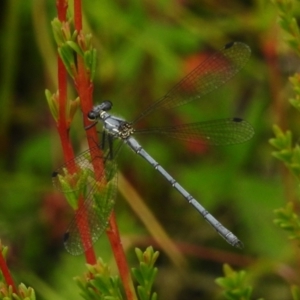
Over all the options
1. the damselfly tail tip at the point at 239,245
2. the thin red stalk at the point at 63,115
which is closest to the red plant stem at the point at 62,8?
the thin red stalk at the point at 63,115

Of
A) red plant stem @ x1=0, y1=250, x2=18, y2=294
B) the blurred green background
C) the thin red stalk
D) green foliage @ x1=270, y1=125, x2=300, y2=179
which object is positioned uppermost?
the thin red stalk

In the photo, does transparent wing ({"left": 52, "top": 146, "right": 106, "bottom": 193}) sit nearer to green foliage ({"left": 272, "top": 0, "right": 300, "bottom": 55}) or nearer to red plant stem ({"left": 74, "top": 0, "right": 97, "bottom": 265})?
red plant stem ({"left": 74, "top": 0, "right": 97, "bottom": 265})

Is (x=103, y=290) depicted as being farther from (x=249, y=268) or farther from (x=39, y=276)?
(x=39, y=276)

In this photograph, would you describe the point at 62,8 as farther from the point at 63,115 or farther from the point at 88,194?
the point at 88,194

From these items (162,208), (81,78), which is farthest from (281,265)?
(81,78)

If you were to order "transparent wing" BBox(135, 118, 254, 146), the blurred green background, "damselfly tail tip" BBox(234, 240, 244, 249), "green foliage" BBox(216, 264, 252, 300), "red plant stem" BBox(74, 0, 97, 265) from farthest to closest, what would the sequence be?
the blurred green background
"transparent wing" BBox(135, 118, 254, 146)
"damselfly tail tip" BBox(234, 240, 244, 249)
"green foliage" BBox(216, 264, 252, 300)
"red plant stem" BBox(74, 0, 97, 265)

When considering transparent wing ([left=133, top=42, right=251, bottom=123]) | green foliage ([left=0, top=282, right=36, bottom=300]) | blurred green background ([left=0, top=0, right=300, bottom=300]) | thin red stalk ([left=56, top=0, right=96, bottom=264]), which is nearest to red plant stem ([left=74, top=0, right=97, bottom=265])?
thin red stalk ([left=56, top=0, right=96, bottom=264])

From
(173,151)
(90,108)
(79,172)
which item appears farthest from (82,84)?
→ (173,151)
